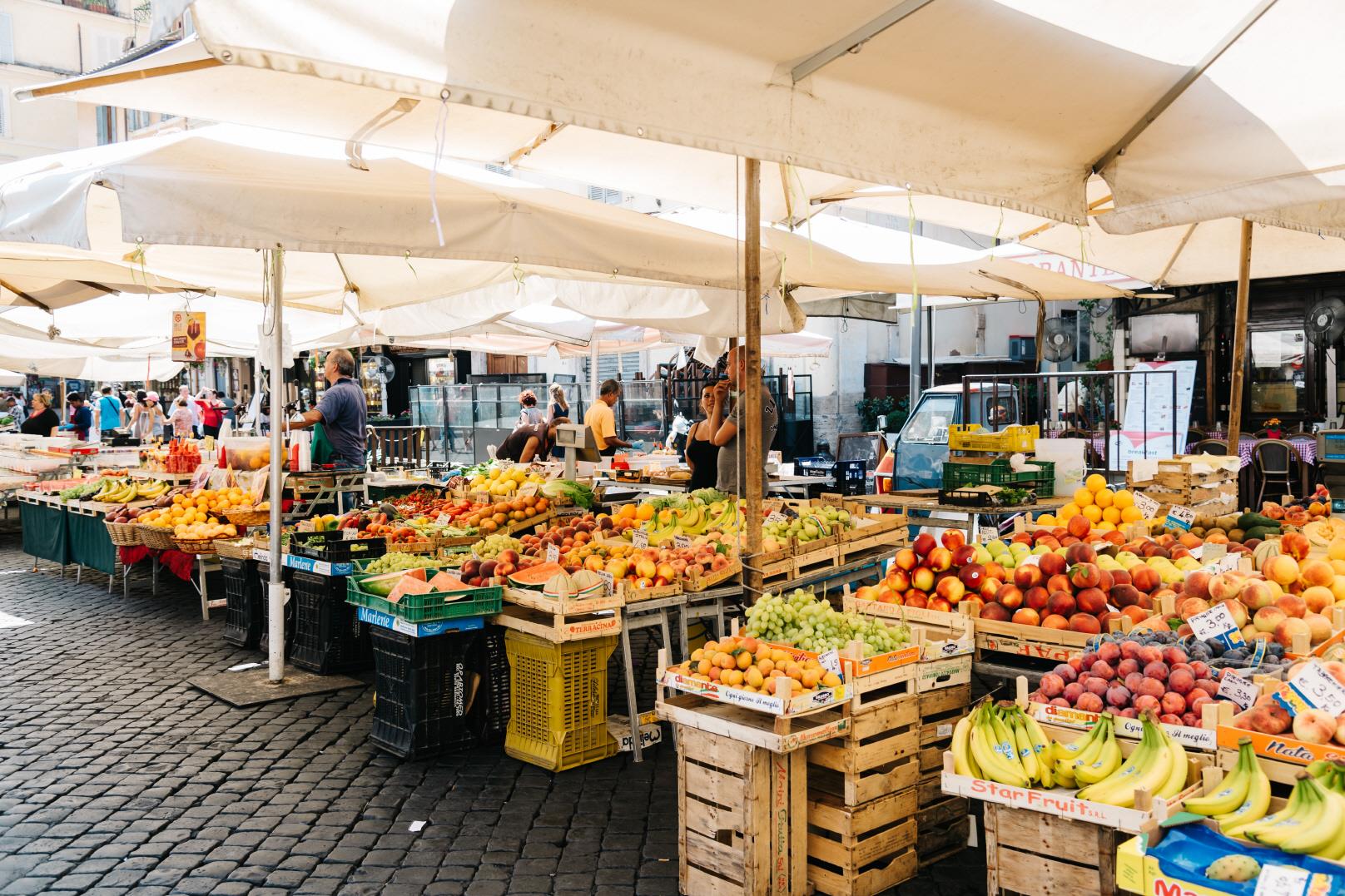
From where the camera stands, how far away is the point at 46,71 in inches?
1706

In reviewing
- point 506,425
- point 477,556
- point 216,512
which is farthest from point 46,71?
point 477,556

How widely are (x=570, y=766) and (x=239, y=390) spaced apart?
32008 mm

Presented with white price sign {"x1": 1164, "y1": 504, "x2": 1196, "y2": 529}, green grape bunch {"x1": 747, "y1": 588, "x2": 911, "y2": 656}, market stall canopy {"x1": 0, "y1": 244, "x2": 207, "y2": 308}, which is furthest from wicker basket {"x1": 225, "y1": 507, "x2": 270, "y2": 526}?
white price sign {"x1": 1164, "y1": 504, "x2": 1196, "y2": 529}

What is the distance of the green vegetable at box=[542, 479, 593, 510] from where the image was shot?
890cm

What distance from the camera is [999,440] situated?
8.20 m

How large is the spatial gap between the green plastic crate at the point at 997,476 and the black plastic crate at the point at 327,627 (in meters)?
4.64

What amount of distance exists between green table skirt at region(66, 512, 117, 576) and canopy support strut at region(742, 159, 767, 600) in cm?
736

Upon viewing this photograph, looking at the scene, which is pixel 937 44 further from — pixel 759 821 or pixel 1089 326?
pixel 1089 326

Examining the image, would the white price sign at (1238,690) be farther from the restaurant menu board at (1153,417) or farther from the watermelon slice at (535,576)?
the restaurant menu board at (1153,417)

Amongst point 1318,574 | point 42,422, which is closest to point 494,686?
point 1318,574

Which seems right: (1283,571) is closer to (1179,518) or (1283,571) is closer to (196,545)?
(1179,518)

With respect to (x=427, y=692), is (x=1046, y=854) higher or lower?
higher

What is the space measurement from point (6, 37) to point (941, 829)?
50954 millimetres

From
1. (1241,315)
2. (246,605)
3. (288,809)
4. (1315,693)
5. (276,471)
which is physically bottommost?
(288,809)
